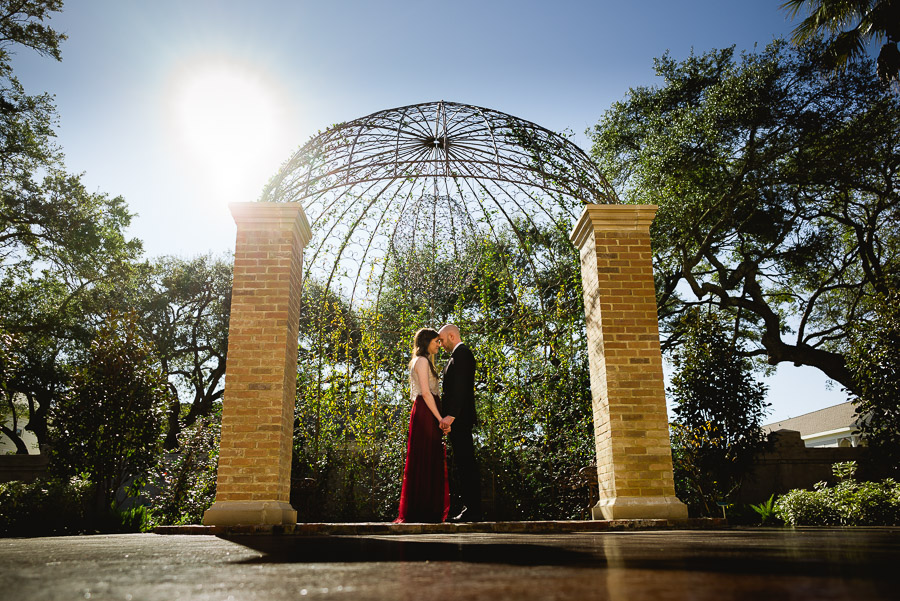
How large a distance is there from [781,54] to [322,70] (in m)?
9.57

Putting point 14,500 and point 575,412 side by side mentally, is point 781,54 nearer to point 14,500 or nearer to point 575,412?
point 575,412

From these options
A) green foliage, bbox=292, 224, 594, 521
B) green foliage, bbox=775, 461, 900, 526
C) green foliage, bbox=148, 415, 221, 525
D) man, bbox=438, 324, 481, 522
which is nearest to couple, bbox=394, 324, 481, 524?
man, bbox=438, 324, 481, 522

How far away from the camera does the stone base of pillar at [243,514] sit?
4961 mm

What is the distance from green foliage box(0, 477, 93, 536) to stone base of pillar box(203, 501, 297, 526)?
3339 millimetres

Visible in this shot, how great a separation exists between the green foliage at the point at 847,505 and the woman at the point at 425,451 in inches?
199

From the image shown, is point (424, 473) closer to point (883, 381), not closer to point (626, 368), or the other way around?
point (626, 368)

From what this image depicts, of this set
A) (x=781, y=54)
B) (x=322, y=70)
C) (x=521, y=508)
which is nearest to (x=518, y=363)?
(x=521, y=508)

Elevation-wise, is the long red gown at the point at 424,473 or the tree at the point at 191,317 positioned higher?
the tree at the point at 191,317

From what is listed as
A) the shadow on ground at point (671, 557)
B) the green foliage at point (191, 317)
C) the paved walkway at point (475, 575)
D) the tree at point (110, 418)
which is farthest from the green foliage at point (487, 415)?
the green foliage at point (191, 317)

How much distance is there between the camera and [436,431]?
5.61m

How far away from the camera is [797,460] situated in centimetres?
1070

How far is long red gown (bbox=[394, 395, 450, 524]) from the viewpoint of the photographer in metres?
5.52

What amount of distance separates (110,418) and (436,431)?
4.96m

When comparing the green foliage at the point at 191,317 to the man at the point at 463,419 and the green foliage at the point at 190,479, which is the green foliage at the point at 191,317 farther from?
the man at the point at 463,419
